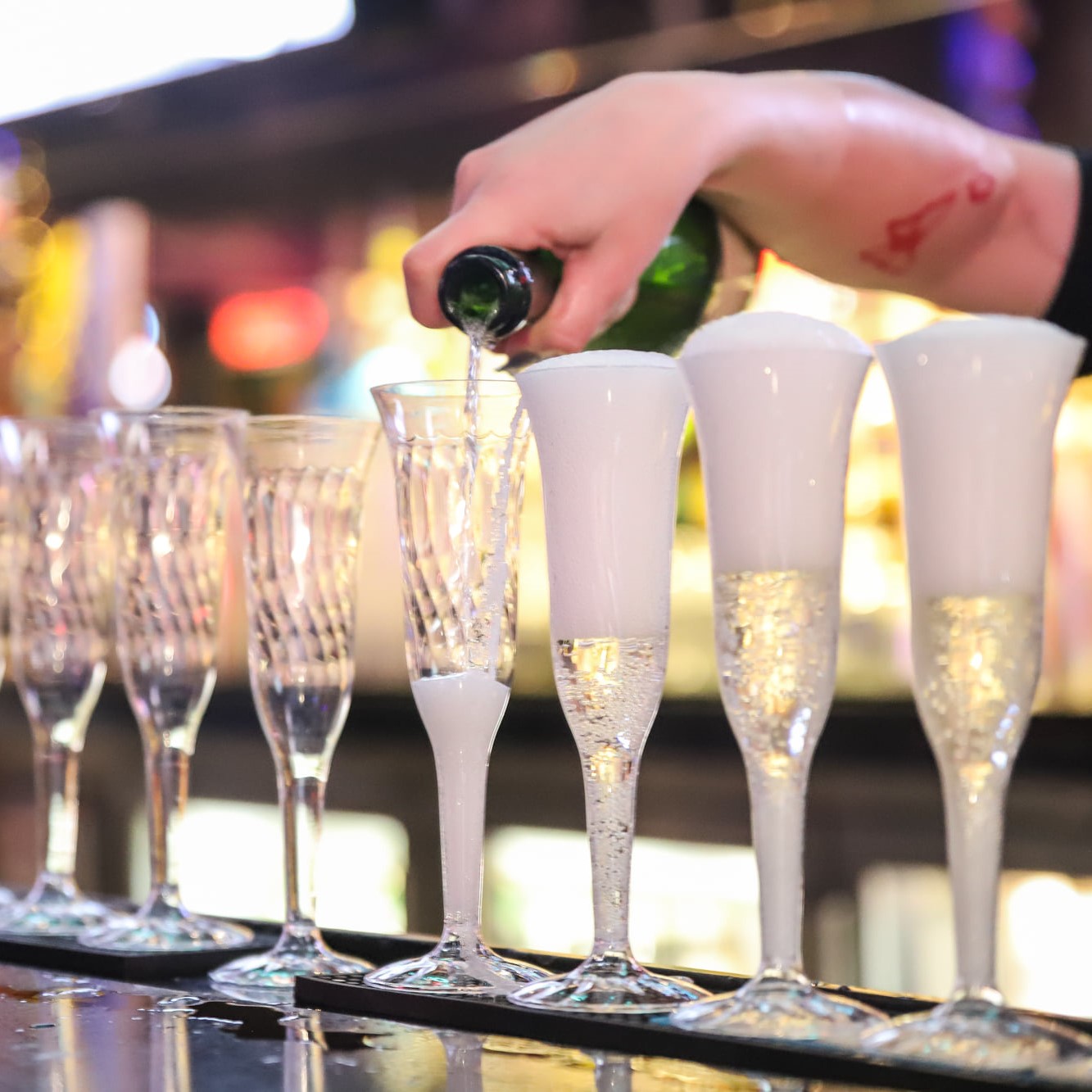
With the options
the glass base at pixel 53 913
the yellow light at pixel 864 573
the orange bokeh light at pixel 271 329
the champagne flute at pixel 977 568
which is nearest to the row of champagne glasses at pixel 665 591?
the champagne flute at pixel 977 568

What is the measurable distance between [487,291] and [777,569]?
1.12 feet

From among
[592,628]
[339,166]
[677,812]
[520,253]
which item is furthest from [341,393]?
[592,628]

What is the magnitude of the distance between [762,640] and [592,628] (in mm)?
113

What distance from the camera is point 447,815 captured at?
925mm

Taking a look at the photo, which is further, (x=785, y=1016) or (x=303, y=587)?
(x=303, y=587)

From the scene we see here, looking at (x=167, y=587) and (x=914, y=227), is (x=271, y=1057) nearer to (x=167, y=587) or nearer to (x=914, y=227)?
(x=167, y=587)

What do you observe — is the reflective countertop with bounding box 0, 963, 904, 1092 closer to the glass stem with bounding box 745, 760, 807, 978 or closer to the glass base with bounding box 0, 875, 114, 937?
the glass stem with bounding box 745, 760, 807, 978

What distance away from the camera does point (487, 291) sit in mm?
1011

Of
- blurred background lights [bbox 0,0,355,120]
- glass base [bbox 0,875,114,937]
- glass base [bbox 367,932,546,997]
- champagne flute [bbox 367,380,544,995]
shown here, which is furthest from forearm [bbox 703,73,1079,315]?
blurred background lights [bbox 0,0,355,120]

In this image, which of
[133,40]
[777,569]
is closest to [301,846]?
[777,569]

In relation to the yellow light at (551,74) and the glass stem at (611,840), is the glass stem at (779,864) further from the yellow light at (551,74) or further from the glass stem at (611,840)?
the yellow light at (551,74)

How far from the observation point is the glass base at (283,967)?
3.12 feet

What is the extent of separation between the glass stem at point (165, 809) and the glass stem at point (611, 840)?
389 mm

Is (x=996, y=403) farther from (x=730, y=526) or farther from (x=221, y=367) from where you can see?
(x=221, y=367)
